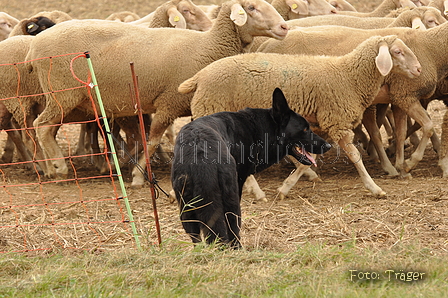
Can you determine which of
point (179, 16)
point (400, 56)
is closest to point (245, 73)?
point (400, 56)

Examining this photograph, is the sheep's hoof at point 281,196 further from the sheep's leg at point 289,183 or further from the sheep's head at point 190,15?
the sheep's head at point 190,15

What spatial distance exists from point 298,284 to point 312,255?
0.49m

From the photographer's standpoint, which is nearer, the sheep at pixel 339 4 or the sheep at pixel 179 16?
the sheep at pixel 179 16

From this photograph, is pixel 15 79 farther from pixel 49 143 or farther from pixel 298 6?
pixel 298 6

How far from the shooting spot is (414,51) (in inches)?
299

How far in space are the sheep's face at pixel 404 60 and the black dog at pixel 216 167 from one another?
2525 mm

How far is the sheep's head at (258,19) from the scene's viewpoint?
25.0ft

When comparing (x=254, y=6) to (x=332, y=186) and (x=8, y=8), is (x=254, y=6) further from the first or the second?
(x=8, y=8)

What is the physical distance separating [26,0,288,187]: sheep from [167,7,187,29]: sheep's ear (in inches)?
45.2

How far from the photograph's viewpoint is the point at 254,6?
304 inches

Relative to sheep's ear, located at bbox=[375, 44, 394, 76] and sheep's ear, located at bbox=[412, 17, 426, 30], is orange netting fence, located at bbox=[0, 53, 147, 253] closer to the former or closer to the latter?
sheep's ear, located at bbox=[375, 44, 394, 76]

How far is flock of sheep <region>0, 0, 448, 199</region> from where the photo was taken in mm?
6684

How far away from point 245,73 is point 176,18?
2654mm

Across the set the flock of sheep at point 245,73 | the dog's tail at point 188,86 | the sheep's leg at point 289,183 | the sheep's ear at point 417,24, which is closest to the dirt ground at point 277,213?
the sheep's leg at point 289,183
